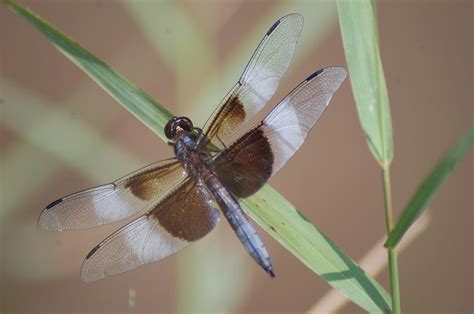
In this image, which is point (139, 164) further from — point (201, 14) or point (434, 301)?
point (434, 301)

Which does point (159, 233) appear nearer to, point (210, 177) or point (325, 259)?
point (210, 177)

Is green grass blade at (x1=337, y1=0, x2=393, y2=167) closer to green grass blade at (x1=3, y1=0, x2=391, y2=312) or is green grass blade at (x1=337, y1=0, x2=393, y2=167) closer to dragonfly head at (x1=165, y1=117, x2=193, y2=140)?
green grass blade at (x1=3, y1=0, x2=391, y2=312)

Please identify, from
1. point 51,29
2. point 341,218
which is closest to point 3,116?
point 51,29

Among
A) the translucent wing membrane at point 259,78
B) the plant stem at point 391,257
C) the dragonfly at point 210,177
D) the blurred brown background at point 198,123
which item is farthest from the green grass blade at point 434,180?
the blurred brown background at point 198,123

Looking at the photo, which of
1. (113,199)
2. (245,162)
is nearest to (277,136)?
(245,162)

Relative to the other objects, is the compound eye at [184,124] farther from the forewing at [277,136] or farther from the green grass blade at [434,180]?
the green grass blade at [434,180]
